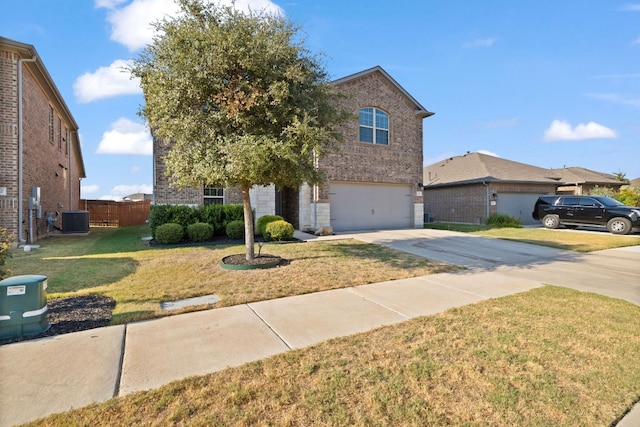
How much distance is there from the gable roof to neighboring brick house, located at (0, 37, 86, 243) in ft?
69.6

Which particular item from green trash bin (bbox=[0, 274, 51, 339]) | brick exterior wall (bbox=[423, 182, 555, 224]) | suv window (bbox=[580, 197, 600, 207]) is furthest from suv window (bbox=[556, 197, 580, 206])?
A: green trash bin (bbox=[0, 274, 51, 339])

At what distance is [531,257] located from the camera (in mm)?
9125

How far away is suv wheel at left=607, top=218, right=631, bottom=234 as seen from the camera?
1432 centimetres

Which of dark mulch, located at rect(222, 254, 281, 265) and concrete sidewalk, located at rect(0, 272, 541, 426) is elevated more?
dark mulch, located at rect(222, 254, 281, 265)

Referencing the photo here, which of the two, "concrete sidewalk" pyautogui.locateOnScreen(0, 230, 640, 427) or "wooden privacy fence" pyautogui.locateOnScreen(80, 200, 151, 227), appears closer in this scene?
"concrete sidewalk" pyautogui.locateOnScreen(0, 230, 640, 427)

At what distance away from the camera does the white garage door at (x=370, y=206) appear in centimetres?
1491

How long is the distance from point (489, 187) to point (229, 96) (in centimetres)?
1788

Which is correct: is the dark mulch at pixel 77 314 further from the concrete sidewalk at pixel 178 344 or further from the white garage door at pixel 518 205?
the white garage door at pixel 518 205

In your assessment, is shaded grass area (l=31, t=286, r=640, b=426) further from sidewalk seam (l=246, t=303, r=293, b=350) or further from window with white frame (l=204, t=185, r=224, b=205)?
window with white frame (l=204, t=185, r=224, b=205)

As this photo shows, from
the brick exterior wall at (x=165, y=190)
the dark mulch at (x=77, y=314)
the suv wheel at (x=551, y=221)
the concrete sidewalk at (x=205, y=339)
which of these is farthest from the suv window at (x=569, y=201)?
the dark mulch at (x=77, y=314)

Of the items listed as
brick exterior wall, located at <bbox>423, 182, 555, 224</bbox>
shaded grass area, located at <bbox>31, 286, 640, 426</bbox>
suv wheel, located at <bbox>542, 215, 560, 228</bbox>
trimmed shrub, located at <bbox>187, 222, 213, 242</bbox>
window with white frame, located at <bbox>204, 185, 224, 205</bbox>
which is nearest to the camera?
shaded grass area, located at <bbox>31, 286, 640, 426</bbox>

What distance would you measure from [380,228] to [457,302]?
10966 millimetres

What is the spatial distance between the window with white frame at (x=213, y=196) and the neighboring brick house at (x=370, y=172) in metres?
0.66

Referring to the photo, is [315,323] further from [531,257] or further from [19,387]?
[531,257]
